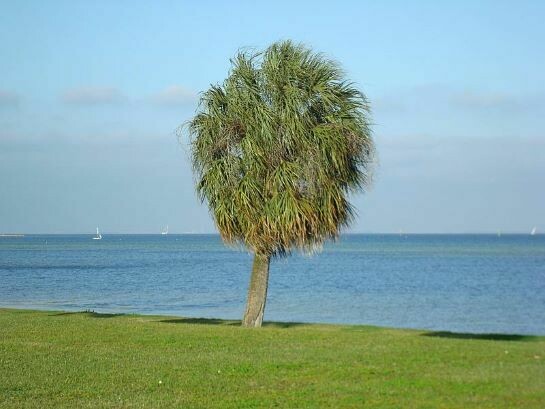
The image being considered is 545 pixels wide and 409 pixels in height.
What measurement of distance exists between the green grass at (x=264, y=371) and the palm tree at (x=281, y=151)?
11.8 ft

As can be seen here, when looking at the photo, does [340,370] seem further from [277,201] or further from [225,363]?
[277,201]

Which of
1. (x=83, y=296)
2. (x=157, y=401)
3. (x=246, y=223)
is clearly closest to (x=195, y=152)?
(x=246, y=223)

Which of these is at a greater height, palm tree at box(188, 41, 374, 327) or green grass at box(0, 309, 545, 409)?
palm tree at box(188, 41, 374, 327)

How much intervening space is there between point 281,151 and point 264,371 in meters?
8.86

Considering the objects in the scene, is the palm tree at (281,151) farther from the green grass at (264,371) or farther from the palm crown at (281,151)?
the green grass at (264,371)

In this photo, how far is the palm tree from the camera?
21.6 m

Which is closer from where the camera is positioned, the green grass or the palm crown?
the green grass

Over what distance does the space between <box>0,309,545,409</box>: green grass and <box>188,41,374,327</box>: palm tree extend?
361cm

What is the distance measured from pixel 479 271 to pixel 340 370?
70503mm

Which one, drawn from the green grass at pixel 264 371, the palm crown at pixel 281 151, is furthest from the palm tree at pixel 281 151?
the green grass at pixel 264 371

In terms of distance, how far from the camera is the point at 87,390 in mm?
12602

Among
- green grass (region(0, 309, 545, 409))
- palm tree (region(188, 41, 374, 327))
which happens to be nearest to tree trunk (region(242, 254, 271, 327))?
palm tree (region(188, 41, 374, 327))

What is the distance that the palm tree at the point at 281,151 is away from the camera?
21.6m

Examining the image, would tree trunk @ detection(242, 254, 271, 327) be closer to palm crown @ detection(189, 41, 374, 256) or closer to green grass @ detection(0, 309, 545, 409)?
palm crown @ detection(189, 41, 374, 256)
